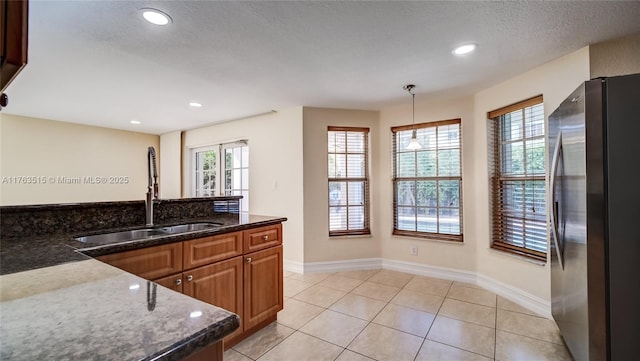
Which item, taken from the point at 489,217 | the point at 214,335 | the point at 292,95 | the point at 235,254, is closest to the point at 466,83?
the point at 489,217

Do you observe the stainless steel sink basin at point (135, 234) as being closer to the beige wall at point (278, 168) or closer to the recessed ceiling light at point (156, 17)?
the recessed ceiling light at point (156, 17)

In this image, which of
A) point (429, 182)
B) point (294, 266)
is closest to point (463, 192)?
point (429, 182)

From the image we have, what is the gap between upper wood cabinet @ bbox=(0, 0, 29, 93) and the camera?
0.55m

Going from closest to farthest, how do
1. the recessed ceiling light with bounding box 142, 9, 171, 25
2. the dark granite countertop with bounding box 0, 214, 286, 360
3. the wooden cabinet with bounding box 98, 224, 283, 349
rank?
the dark granite countertop with bounding box 0, 214, 286, 360 < the wooden cabinet with bounding box 98, 224, 283, 349 < the recessed ceiling light with bounding box 142, 9, 171, 25

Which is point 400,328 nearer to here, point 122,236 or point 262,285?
point 262,285

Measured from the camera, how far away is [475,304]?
110 inches

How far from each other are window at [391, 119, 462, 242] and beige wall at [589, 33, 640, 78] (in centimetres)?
141

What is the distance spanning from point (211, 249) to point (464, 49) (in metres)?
2.48

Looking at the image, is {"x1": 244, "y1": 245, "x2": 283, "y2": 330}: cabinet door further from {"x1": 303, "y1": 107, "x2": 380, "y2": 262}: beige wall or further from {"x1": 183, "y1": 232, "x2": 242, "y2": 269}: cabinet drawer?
{"x1": 303, "y1": 107, "x2": 380, "y2": 262}: beige wall

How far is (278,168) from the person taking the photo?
4109mm

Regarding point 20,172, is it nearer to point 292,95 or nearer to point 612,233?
point 292,95

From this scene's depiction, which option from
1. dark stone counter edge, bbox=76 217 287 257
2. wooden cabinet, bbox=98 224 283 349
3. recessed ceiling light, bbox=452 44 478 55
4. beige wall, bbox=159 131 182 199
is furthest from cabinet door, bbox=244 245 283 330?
beige wall, bbox=159 131 182 199

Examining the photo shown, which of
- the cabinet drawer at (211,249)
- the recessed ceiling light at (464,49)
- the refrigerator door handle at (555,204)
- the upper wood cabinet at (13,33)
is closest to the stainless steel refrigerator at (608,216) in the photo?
the refrigerator door handle at (555,204)

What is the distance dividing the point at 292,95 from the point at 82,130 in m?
4.16
